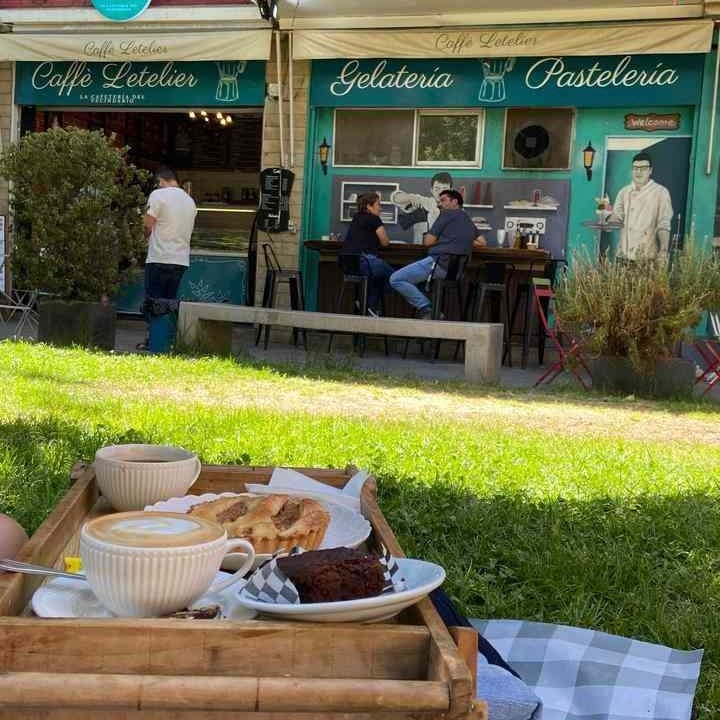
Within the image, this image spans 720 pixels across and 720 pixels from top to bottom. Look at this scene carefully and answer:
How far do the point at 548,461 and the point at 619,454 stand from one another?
1.75 feet

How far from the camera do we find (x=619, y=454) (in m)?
5.31

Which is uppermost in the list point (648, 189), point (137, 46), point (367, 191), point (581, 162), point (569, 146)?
point (137, 46)

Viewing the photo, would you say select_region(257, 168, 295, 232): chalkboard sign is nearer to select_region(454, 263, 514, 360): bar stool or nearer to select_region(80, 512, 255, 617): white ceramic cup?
select_region(454, 263, 514, 360): bar stool

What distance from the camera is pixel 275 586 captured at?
59.2 inches

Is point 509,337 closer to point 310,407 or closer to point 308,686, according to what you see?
point 310,407

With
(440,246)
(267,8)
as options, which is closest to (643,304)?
(440,246)

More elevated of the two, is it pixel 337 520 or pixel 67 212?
pixel 67 212

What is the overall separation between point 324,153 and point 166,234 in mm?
3066

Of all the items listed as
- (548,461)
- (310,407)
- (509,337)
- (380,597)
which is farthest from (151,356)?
(380,597)

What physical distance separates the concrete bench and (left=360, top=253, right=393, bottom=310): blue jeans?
1.79 m

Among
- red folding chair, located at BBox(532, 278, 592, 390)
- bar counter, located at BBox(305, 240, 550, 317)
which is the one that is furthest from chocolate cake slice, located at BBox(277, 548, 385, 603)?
bar counter, located at BBox(305, 240, 550, 317)

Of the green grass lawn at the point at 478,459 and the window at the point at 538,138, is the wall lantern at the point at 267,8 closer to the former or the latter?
the window at the point at 538,138

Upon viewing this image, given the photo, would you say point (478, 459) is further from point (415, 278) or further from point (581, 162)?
point (581, 162)

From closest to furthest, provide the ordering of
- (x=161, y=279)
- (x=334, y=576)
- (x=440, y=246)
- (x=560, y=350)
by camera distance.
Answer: (x=334, y=576) < (x=560, y=350) < (x=161, y=279) < (x=440, y=246)
